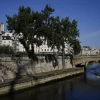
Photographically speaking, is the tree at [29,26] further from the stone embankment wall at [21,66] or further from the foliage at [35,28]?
the stone embankment wall at [21,66]

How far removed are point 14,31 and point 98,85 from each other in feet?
65.6

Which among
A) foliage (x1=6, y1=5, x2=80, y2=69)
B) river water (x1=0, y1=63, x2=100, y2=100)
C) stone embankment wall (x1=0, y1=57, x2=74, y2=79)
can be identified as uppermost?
foliage (x1=6, y1=5, x2=80, y2=69)

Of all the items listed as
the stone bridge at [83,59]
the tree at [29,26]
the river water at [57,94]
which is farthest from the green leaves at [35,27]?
the stone bridge at [83,59]

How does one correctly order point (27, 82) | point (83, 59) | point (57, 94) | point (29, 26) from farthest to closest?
point (83, 59) → point (29, 26) → point (27, 82) → point (57, 94)

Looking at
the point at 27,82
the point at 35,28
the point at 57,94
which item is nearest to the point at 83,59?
the point at 35,28

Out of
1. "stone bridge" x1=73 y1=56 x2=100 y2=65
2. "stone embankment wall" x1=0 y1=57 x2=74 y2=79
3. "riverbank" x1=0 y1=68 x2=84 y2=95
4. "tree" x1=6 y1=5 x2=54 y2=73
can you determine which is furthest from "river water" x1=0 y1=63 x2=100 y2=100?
"stone bridge" x1=73 y1=56 x2=100 y2=65

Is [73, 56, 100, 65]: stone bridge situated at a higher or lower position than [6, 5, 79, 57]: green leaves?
lower

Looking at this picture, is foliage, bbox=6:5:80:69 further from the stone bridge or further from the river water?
the stone bridge

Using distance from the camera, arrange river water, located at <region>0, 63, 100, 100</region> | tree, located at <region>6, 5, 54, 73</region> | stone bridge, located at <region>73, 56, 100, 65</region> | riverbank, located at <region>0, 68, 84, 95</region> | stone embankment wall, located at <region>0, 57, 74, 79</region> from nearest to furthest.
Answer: river water, located at <region>0, 63, 100, 100</region> → riverbank, located at <region>0, 68, 84, 95</region> → stone embankment wall, located at <region>0, 57, 74, 79</region> → tree, located at <region>6, 5, 54, 73</region> → stone bridge, located at <region>73, 56, 100, 65</region>

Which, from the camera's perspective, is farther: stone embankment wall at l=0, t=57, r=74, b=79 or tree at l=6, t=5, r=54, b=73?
tree at l=6, t=5, r=54, b=73

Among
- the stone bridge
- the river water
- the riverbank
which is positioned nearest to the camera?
the river water

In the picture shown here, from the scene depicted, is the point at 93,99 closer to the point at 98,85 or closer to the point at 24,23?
the point at 98,85

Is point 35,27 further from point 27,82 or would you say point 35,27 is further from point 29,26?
point 27,82

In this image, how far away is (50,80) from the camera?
1729 inches
